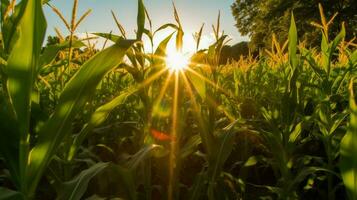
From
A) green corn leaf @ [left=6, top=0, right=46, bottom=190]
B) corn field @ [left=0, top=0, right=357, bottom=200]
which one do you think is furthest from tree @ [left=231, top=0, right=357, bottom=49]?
green corn leaf @ [left=6, top=0, right=46, bottom=190]

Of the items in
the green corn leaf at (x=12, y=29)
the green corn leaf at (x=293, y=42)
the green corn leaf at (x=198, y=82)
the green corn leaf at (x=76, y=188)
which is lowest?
the green corn leaf at (x=76, y=188)

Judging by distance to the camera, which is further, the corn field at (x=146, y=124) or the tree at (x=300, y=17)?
the tree at (x=300, y=17)

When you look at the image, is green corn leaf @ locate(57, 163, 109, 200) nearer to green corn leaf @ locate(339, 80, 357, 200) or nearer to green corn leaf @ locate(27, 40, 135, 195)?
green corn leaf @ locate(27, 40, 135, 195)

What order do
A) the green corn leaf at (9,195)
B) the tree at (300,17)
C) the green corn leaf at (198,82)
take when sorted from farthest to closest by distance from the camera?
the tree at (300,17) < the green corn leaf at (198,82) < the green corn leaf at (9,195)

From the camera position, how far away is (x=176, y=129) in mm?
1892

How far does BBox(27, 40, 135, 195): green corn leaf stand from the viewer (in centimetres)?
87

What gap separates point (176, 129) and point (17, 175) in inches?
41.6

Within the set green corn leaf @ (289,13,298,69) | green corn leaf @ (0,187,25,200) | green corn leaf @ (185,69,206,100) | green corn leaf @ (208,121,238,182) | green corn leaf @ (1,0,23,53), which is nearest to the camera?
green corn leaf @ (0,187,25,200)

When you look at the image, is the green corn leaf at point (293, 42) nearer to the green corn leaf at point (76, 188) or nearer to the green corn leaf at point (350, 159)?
the green corn leaf at point (350, 159)

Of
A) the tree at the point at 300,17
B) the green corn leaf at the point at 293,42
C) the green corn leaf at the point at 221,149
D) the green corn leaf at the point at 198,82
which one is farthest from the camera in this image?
the tree at the point at 300,17

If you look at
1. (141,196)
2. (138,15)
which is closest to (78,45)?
(138,15)

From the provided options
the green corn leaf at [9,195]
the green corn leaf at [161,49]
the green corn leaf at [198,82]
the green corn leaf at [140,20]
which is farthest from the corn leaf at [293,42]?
the green corn leaf at [9,195]

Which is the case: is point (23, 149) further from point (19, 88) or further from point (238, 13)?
point (238, 13)

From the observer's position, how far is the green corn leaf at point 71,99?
87 centimetres
